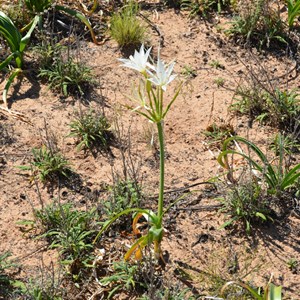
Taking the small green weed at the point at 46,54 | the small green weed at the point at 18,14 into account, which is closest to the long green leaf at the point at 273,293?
A: the small green weed at the point at 46,54

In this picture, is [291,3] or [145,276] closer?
[145,276]

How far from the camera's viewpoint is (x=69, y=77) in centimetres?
507

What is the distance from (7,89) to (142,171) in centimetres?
129

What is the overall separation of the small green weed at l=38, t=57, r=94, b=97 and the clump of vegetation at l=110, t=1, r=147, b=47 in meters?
0.49

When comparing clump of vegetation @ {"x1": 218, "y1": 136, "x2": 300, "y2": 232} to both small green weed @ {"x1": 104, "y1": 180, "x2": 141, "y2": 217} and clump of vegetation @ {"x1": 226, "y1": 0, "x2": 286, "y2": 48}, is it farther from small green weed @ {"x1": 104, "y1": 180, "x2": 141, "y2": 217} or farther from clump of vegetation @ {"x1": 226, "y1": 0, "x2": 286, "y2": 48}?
clump of vegetation @ {"x1": 226, "y1": 0, "x2": 286, "y2": 48}

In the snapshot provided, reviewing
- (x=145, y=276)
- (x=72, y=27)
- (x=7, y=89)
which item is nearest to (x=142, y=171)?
(x=145, y=276)

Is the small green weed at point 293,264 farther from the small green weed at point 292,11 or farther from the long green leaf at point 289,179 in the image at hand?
the small green weed at point 292,11

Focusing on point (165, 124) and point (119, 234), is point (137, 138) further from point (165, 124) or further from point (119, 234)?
point (119, 234)

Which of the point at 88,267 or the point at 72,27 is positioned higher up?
the point at 72,27

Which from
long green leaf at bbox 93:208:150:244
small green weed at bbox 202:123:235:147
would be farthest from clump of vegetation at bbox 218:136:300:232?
long green leaf at bbox 93:208:150:244

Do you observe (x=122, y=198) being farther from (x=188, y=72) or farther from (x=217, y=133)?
(x=188, y=72)

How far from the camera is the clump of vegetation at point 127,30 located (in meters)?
5.40

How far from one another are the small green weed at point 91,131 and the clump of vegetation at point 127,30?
1022 millimetres

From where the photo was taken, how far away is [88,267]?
3844 mm
